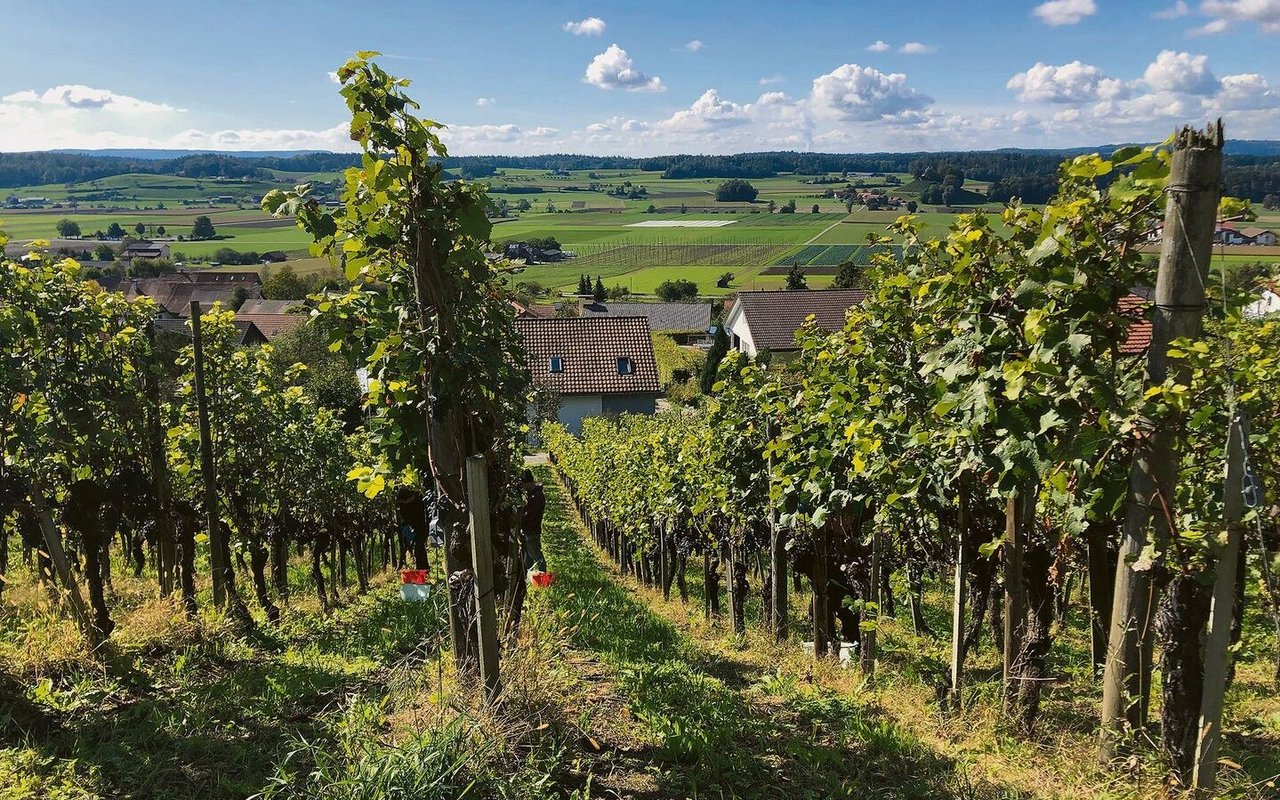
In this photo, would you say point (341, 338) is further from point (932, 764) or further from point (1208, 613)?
point (1208, 613)

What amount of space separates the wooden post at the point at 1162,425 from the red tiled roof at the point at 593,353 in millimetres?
27358

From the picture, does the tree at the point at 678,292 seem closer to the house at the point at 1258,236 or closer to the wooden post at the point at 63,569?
the house at the point at 1258,236

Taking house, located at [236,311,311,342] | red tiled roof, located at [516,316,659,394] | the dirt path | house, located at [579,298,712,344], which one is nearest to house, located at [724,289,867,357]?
red tiled roof, located at [516,316,659,394]

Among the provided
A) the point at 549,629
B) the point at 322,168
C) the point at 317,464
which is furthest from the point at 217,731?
the point at 322,168

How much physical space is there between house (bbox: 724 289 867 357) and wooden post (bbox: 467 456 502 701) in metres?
38.7

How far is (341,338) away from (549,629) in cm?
249

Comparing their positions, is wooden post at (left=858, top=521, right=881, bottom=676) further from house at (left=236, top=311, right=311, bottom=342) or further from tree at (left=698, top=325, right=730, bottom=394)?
house at (left=236, top=311, right=311, bottom=342)

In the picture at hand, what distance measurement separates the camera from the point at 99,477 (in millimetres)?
6852

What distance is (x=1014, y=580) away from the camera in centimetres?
394

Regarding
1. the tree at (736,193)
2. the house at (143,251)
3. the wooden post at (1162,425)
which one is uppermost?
the tree at (736,193)

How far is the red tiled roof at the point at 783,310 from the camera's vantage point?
140ft

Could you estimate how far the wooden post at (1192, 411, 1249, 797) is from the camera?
101 inches

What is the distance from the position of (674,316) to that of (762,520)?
5423 cm

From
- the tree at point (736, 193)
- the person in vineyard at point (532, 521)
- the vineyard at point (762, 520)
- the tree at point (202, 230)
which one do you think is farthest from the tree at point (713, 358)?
the tree at point (736, 193)
